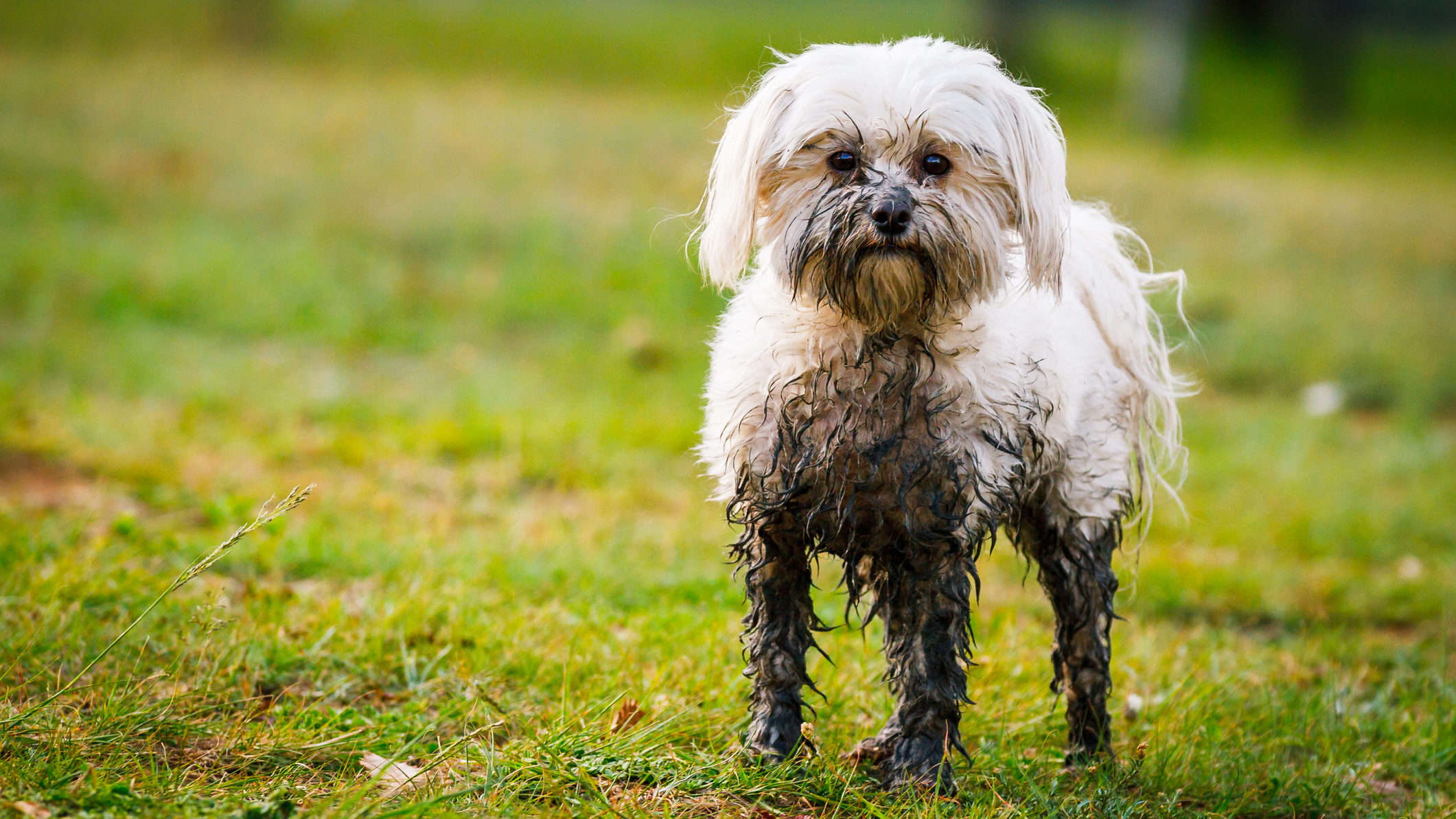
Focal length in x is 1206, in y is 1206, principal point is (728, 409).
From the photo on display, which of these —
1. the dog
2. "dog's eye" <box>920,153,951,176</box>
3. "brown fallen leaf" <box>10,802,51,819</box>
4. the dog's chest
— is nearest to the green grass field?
"brown fallen leaf" <box>10,802,51,819</box>

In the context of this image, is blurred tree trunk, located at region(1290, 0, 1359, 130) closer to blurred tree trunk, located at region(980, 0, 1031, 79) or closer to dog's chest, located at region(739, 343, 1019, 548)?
blurred tree trunk, located at region(980, 0, 1031, 79)

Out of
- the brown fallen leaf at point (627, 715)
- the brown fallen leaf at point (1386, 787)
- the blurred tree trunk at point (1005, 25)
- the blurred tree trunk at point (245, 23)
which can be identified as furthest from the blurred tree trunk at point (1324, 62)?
the brown fallen leaf at point (627, 715)

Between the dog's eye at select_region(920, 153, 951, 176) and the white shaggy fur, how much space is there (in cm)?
2

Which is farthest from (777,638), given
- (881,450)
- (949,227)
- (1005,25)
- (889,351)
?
(1005,25)

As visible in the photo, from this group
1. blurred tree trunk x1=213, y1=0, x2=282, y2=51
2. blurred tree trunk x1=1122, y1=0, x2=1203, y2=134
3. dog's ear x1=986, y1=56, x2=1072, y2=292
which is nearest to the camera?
dog's ear x1=986, y1=56, x2=1072, y2=292

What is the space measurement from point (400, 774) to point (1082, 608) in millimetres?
2053

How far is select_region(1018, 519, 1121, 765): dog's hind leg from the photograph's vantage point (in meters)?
3.67

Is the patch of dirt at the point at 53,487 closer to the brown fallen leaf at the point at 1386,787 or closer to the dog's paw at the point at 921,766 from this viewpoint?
the dog's paw at the point at 921,766

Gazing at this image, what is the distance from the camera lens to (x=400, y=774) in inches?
118

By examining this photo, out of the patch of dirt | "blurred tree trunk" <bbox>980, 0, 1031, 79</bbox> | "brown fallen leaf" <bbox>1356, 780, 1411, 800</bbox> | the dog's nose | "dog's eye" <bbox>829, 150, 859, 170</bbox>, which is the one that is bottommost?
the patch of dirt

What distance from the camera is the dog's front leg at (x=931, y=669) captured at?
3.16m

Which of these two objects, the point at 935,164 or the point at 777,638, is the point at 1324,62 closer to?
the point at 935,164

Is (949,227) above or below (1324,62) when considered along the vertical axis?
below

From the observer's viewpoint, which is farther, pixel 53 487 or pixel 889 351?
pixel 53 487
